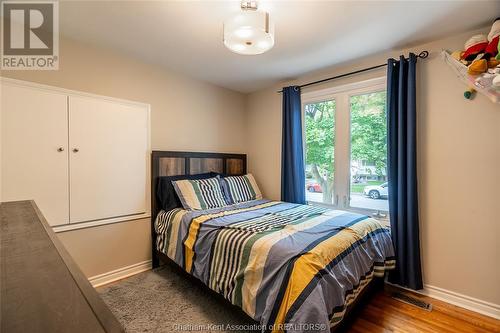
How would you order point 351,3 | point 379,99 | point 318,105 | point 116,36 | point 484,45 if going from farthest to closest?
point 318,105 < point 379,99 < point 116,36 < point 484,45 < point 351,3

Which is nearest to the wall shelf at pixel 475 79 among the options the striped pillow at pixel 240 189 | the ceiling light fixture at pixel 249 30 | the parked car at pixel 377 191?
the parked car at pixel 377 191

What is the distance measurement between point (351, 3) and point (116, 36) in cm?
197

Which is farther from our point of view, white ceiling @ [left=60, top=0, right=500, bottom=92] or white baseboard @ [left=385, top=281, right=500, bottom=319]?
white baseboard @ [left=385, top=281, right=500, bottom=319]

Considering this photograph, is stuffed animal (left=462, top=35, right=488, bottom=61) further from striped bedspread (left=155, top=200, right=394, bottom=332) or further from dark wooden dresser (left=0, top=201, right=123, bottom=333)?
A: dark wooden dresser (left=0, top=201, right=123, bottom=333)

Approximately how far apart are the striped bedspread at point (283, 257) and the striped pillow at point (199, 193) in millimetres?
147

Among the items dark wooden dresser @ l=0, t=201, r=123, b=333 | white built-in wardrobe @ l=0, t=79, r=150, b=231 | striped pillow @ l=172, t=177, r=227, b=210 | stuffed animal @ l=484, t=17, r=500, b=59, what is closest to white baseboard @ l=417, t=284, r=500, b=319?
stuffed animal @ l=484, t=17, r=500, b=59

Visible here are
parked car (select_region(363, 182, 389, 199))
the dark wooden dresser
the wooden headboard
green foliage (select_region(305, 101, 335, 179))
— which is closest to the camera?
the dark wooden dresser

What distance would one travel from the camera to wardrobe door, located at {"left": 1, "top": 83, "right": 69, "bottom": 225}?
1.83m

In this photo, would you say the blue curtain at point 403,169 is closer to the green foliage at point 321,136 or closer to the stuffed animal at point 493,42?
the stuffed animal at point 493,42

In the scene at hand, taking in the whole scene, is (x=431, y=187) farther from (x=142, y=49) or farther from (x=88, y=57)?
(x=88, y=57)

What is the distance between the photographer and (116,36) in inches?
82.4

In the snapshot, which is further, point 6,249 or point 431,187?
point 431,187

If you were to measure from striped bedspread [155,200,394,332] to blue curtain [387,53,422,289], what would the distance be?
169mm

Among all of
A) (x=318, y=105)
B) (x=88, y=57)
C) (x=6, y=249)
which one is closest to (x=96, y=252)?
(x=6, y=249)
